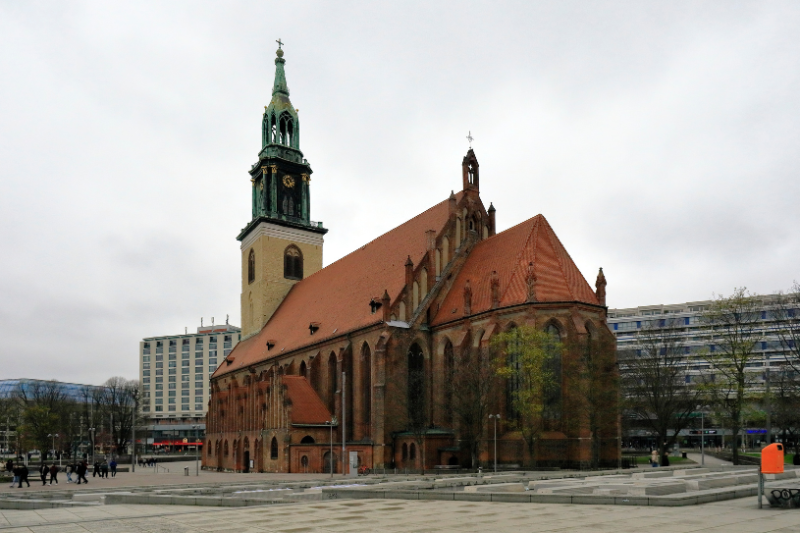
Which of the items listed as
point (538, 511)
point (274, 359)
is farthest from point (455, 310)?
point (538, 511)

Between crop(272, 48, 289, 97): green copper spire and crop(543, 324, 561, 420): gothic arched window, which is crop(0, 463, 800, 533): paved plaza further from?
crop(272, 48, 289, 97): green copper spire

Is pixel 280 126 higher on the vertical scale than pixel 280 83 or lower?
lower

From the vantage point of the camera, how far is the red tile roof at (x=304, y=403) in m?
54.5

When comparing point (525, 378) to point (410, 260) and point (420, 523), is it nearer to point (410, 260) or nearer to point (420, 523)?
point (410, 260)

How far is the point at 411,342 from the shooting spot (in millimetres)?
51625

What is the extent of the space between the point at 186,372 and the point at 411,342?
155m

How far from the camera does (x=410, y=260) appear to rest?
5231cm

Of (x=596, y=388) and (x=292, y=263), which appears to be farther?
(x=292, y=263)

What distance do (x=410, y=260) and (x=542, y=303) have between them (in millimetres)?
11406

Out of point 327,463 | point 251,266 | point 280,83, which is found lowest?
point 327,463

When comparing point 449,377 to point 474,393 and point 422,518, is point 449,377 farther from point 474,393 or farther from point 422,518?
point 422,518

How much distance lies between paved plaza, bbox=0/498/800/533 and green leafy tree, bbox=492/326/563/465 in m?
20.7

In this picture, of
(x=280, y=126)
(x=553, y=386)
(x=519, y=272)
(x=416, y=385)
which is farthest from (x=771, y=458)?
(x=280, y=126)

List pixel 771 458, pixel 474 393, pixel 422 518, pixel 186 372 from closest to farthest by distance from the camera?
pixel 422 518 < pixel 771 458 < pixel 474 393 < pixel 186 372
